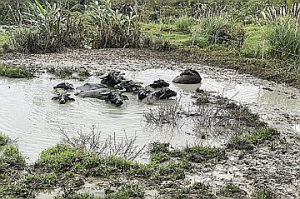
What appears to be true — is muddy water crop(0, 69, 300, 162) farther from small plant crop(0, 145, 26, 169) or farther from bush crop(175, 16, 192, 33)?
bush crop(175, 16, 192, 33)

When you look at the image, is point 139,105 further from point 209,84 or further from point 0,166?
point 0,166

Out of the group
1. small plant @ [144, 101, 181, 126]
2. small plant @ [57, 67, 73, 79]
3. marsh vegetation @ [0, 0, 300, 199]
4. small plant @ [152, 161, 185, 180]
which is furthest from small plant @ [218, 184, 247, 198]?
small plant @ [57, 67, 73, 79]

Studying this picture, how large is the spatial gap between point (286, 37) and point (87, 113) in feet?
21.1

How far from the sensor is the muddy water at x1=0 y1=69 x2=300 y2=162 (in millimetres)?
5066

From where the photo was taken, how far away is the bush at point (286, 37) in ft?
32.8

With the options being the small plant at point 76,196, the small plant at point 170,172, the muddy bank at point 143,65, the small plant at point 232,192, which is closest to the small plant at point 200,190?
the small plant at point 232,192

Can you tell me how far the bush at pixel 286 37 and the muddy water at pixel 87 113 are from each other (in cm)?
249

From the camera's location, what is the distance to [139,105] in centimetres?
656

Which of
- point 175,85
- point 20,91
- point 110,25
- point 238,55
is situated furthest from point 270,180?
point 110,25

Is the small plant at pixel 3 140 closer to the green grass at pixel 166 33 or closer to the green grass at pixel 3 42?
the green grass at pixel 3 42

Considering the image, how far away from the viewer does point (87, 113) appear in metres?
5.98

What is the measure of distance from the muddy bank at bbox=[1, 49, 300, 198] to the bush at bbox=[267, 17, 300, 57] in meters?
1.79

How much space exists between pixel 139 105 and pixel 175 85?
1828mm

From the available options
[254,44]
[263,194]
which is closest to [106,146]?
[263,194]
